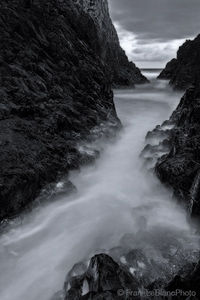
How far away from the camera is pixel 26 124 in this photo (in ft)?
64.8

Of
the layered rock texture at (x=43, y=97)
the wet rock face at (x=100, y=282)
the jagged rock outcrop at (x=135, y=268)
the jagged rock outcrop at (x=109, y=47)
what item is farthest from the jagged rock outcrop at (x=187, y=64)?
the wet rock face at (x=100, y=282)

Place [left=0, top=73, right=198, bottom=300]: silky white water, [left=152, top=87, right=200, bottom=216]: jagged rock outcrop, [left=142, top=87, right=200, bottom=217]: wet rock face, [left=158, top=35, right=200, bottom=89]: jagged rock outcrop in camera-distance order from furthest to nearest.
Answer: [left=158, top=35, right=200, bottom=89]: jagged rock outcrop < [left=142, top=87, right=200, bottom=217]: wet rock face < [left=152, top=87, right=200, bottom=216]: jagged rock outcrop < [left=0, top=73, right=198, bottom=300]: silky white water

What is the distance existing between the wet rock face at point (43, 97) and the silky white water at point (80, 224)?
4.65 feet

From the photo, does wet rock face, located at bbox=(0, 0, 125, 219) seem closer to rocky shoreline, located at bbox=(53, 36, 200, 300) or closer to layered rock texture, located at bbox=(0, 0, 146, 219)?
layered rock texture, located at bbox=(0, 0, 146, 219)

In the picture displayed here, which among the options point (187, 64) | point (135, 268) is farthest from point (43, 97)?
point (187, 64)

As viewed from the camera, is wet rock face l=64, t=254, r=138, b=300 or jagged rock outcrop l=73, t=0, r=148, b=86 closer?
wet rock face l=64, t=254, r=138, b=300

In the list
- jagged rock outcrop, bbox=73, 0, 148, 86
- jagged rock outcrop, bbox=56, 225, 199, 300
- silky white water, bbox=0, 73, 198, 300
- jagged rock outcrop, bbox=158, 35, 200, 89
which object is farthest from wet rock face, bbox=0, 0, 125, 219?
jagged rock outcrop, bbox=158, 35, 200, 89

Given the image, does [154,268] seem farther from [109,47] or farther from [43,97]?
[109,47]

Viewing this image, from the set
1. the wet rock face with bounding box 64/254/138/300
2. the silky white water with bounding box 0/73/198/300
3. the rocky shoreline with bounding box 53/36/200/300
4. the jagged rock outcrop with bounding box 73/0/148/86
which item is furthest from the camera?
the jagged rock outcrop with bounding box 73/0/148/86

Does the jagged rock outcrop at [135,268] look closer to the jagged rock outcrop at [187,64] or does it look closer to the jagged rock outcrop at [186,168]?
the jagged rock outcrop at [186,168]

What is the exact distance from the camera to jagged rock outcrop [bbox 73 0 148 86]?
6397 centimetres

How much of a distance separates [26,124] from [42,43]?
36.8 feet

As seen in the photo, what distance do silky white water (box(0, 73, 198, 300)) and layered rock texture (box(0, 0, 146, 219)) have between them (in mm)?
1417

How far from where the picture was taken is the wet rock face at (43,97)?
53.6 feet
